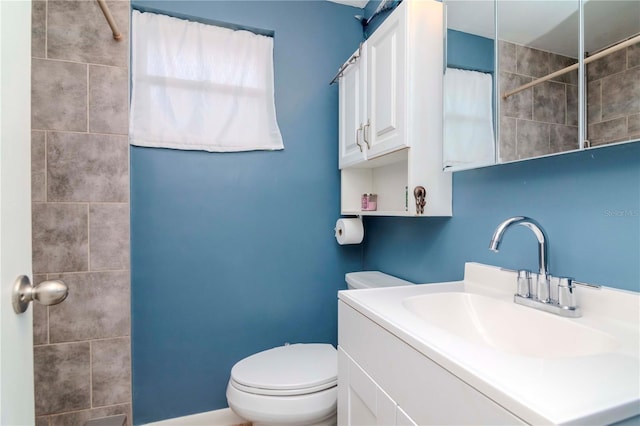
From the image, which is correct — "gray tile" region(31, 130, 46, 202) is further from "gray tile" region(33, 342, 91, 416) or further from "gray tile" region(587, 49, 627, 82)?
"gray tile" region(587, 49, 627, 82)

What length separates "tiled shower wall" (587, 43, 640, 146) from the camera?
69 centimetres

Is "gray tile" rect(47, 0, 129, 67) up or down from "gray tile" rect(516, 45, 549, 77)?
up

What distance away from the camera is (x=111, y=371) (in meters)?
1.35

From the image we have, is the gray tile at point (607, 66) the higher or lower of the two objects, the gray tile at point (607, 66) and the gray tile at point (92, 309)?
the higher

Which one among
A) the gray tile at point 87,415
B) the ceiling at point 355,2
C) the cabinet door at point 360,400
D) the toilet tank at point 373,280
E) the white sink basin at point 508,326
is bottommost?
the gray tile at point 87,415

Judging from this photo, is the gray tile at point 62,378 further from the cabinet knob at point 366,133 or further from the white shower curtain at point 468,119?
the white shower curtain at point 468,119

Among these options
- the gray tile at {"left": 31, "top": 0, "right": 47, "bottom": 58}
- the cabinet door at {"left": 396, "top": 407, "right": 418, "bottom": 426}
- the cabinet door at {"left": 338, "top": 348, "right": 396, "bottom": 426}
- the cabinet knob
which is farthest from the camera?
the cabinet knob

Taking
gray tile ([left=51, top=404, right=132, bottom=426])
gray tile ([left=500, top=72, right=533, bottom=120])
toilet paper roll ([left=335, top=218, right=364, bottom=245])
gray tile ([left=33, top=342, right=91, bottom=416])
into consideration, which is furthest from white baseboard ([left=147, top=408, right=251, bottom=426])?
gray tile ([left=500, top=72, right=533, bottom=120])

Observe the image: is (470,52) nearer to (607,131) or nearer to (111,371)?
(607,131)

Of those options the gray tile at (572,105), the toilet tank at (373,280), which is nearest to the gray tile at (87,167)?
the toilet tank at (373,280)

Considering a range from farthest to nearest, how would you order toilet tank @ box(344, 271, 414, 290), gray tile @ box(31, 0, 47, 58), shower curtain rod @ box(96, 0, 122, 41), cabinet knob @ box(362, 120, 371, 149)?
toilet tank @ box(344, 271, 414, 290)
cabinet knob @ box(362, 120, 371, 149)
gray tile @ box(31, 0, 47, 58)
shower curtain rod @ box(96, 0, 122, 41)

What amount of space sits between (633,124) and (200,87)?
5.50ft

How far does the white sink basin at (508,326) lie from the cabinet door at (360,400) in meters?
0.23

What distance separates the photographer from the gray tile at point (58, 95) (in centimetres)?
126
